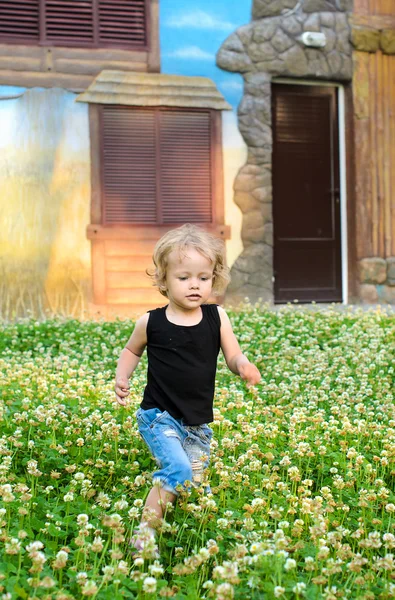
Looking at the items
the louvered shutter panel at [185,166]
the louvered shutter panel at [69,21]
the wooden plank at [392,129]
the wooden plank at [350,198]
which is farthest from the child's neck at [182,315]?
the wooden plank at [392,129]

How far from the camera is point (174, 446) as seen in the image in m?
3.50

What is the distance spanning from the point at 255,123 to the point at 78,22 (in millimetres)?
3078

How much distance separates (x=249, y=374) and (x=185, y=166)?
9284mm

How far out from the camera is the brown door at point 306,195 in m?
13.1

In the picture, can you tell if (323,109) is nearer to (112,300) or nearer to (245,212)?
(245,212)

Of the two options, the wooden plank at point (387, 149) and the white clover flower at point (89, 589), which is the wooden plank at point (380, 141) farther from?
the white clover flower at point (89, 589)

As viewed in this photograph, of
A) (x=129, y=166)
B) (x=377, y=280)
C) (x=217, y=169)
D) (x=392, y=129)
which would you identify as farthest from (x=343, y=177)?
(x=129, y=166)

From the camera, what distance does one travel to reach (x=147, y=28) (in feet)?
40.5

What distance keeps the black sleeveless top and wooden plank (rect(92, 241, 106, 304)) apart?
8.27 metres

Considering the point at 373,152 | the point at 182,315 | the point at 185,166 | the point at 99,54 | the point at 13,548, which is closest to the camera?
the point at 13,548

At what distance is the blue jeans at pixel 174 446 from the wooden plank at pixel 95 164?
8551 millimetres

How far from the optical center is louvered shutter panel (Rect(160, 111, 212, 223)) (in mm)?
12438

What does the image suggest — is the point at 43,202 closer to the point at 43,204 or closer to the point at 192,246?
the point at 43,204

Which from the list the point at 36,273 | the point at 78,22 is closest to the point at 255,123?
the point at 78,22
